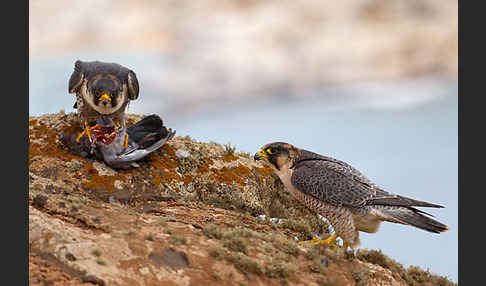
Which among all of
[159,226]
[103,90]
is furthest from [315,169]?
[103,90]

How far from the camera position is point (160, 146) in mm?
10906

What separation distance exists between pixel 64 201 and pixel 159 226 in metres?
1.43

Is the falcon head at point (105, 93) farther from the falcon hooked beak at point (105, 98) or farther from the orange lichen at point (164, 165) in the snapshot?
the orange lichen at point (164, 165)

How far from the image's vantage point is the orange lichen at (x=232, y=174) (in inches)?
439

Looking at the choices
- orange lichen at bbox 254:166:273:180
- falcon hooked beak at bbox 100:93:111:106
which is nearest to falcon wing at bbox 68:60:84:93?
falcon hooked beak at bbox 100:93:111:106

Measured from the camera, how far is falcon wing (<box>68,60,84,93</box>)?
9.24m

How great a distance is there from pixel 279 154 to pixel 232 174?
12.7ft

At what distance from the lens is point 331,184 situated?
23.3 ft

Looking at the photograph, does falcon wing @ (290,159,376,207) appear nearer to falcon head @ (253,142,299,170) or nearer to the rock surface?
falcon head @ (253,142,299,170)

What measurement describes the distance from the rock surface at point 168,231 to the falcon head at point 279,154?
50.0 inches

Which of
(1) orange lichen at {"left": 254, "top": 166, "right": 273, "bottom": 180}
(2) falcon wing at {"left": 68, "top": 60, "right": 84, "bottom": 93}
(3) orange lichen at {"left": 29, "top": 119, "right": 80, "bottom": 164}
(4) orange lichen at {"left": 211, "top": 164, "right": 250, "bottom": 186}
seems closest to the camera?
(2) falcon wing at {"left": 68, "top": 60, "right": 84, "bottom": 93}

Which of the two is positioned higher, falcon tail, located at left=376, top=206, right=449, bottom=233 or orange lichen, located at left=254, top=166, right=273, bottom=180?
orange lichen, located at left=254, top=166, right=273, bottom=180

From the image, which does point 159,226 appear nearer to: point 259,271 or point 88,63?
A: point 259,271

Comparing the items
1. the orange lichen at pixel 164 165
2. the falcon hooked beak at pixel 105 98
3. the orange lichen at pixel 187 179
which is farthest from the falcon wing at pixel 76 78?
the orange lichen at pixel 187 179
